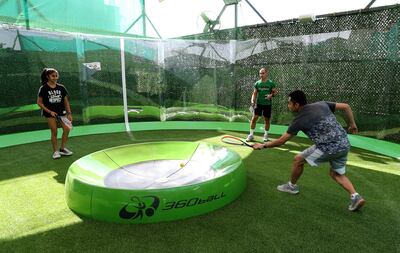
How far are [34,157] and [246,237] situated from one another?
5099 mm

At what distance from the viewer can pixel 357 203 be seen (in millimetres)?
3600

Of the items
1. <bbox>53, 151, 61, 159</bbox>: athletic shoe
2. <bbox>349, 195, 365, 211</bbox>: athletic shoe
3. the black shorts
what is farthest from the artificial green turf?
the black shorts

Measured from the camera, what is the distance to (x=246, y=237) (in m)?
3.14

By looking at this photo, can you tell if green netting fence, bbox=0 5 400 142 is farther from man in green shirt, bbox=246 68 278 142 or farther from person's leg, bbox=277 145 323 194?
person's leg, bbox=277 145 323 194

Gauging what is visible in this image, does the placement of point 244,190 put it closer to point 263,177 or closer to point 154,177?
point 263,177

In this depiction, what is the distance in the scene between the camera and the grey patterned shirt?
356cm

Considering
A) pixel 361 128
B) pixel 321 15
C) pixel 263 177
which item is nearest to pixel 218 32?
pixel 321 15

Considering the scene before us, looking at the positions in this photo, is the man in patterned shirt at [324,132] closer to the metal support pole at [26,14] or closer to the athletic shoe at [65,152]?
the athletic shoe at [65,152]

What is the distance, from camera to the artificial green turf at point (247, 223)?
3025mm

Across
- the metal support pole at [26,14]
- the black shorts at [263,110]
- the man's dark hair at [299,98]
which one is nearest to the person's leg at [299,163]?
the man's dark hair at [299,98]

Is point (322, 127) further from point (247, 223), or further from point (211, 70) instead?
point (211, 70)

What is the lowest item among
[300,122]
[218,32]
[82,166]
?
[82,166]

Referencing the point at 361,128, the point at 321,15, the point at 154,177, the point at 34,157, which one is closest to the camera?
the point at 154,177

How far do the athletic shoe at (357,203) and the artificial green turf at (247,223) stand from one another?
8 cm
